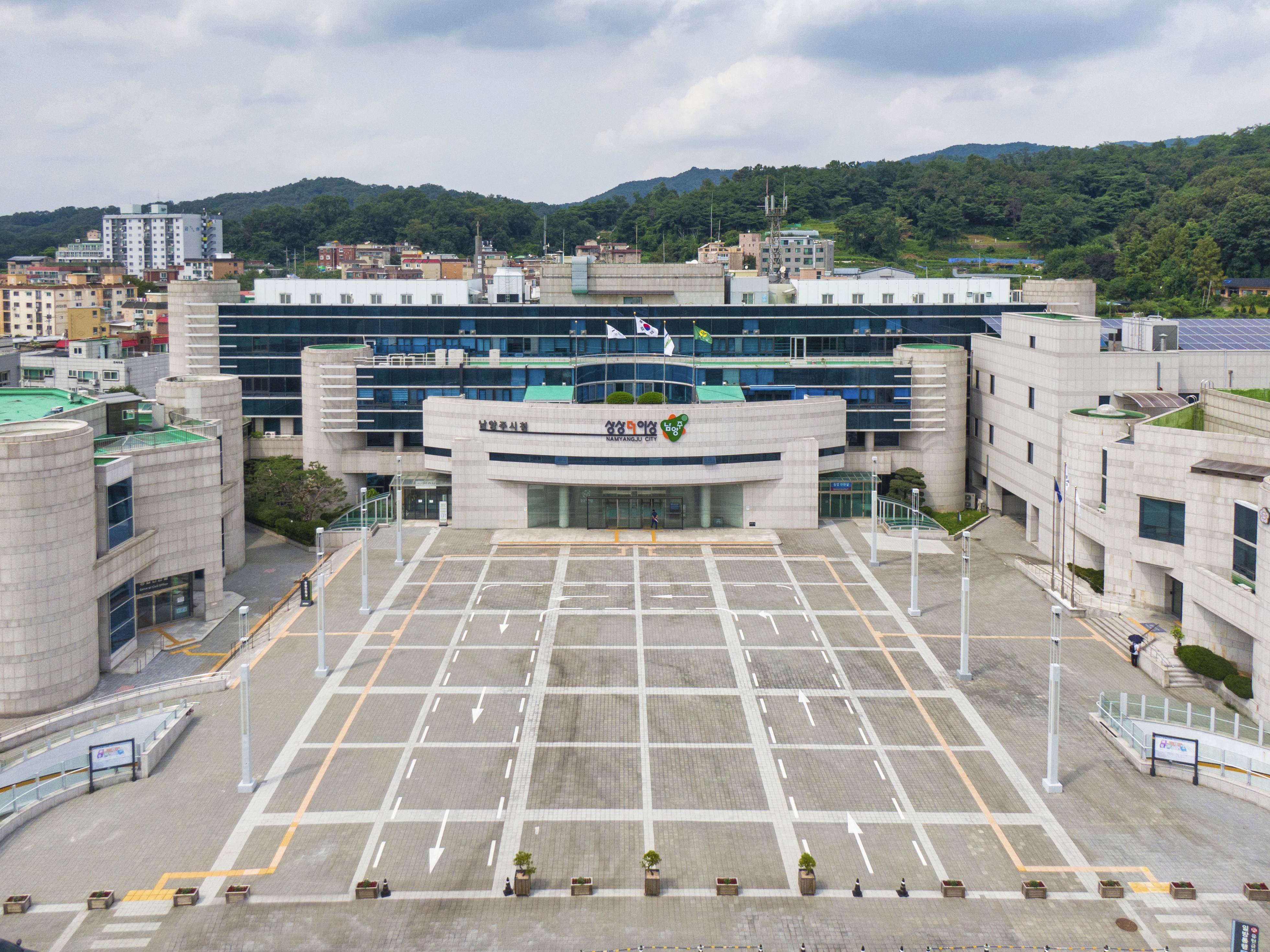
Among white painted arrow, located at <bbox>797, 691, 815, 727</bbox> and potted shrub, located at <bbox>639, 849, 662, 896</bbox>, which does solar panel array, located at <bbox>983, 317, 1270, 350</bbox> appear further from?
potted shrub, located at <bbox>639, 849, 662, 896</bbox>

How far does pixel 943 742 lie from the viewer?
176 ft

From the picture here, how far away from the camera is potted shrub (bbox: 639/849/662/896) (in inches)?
1599

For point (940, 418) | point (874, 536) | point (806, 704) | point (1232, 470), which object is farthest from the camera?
point (940, 418)

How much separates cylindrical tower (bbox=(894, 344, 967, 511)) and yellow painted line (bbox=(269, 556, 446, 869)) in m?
47.7

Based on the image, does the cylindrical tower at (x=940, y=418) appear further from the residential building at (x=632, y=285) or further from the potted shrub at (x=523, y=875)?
the potted shrub at (x=523, y=875)

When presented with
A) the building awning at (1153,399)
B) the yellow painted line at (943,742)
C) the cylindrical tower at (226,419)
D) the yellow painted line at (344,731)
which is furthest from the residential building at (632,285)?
the yellow painted line at (943,742)

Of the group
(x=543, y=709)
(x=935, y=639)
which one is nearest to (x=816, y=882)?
(x=543, y=709)

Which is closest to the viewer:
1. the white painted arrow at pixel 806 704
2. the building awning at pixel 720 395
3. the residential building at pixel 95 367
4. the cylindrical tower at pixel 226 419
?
the white painted arrow at pixel 806 704

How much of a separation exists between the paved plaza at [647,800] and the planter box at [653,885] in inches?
10.7

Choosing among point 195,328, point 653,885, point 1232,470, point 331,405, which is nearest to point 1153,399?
point 1232,470

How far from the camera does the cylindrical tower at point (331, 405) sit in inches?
4008

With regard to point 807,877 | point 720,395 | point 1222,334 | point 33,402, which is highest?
point 1222,334

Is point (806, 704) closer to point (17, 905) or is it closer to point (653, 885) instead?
point (653, 885)

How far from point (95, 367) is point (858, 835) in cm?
13017
